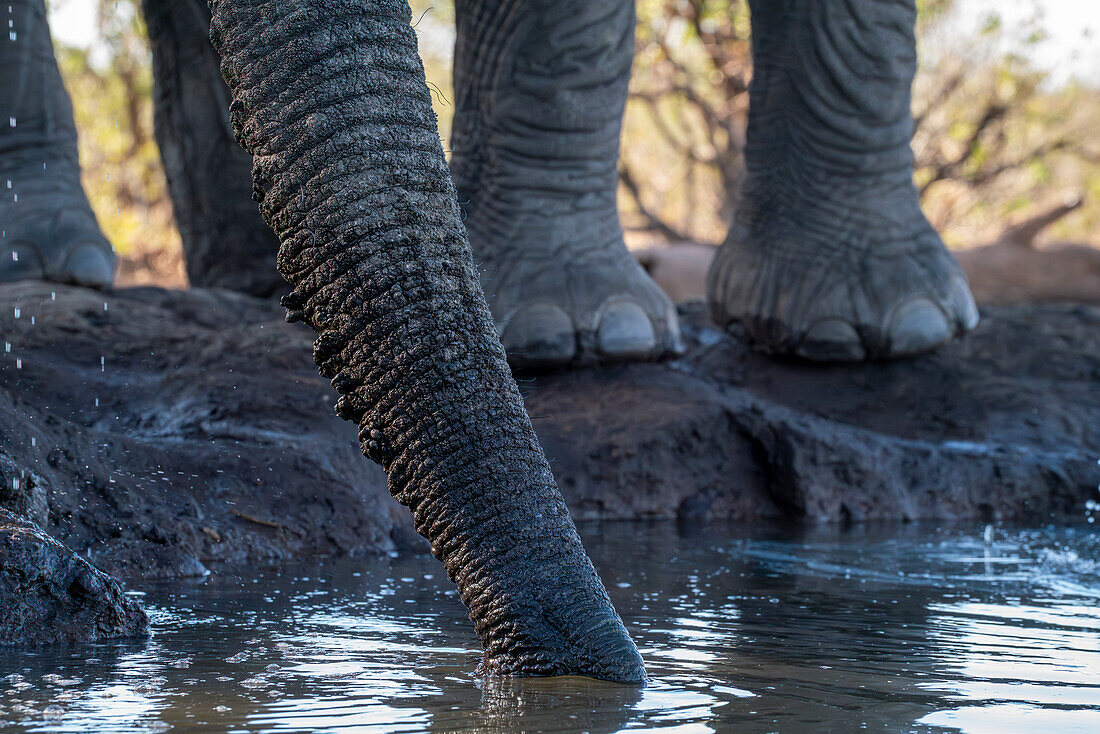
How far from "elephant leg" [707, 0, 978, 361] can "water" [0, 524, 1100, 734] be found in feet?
3.71

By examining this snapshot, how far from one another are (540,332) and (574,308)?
0.11m

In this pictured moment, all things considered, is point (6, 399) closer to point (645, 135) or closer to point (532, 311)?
point (532, 311)

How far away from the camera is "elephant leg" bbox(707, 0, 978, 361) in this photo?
3.73 metres

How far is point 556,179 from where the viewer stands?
11.8 ft

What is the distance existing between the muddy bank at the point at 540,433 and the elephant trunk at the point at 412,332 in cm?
82

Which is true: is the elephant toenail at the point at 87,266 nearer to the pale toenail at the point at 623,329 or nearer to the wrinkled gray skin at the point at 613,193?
the wrinkled gray skin at the point at 613,193

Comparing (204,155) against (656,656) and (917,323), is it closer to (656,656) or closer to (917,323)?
(917,323)

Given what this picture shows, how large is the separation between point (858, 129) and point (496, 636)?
2.63m

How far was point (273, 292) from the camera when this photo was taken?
4.61 meters

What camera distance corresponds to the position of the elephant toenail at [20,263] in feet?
12.2

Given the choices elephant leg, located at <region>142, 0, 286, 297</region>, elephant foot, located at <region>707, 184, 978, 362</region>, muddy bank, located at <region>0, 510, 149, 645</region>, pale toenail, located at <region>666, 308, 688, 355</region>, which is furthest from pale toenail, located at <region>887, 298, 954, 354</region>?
muddy bank, located at <region>0, 510, 149, 645</region>

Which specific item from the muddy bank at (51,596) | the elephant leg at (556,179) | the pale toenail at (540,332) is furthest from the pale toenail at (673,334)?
the muddy bank at (51,596)

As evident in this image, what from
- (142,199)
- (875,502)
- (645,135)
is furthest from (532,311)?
(645,135)

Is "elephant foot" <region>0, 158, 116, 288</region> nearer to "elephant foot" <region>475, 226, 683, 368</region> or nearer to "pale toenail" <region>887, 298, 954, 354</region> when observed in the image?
"elephant foot" <region>475, 226, 683, 368</region>
